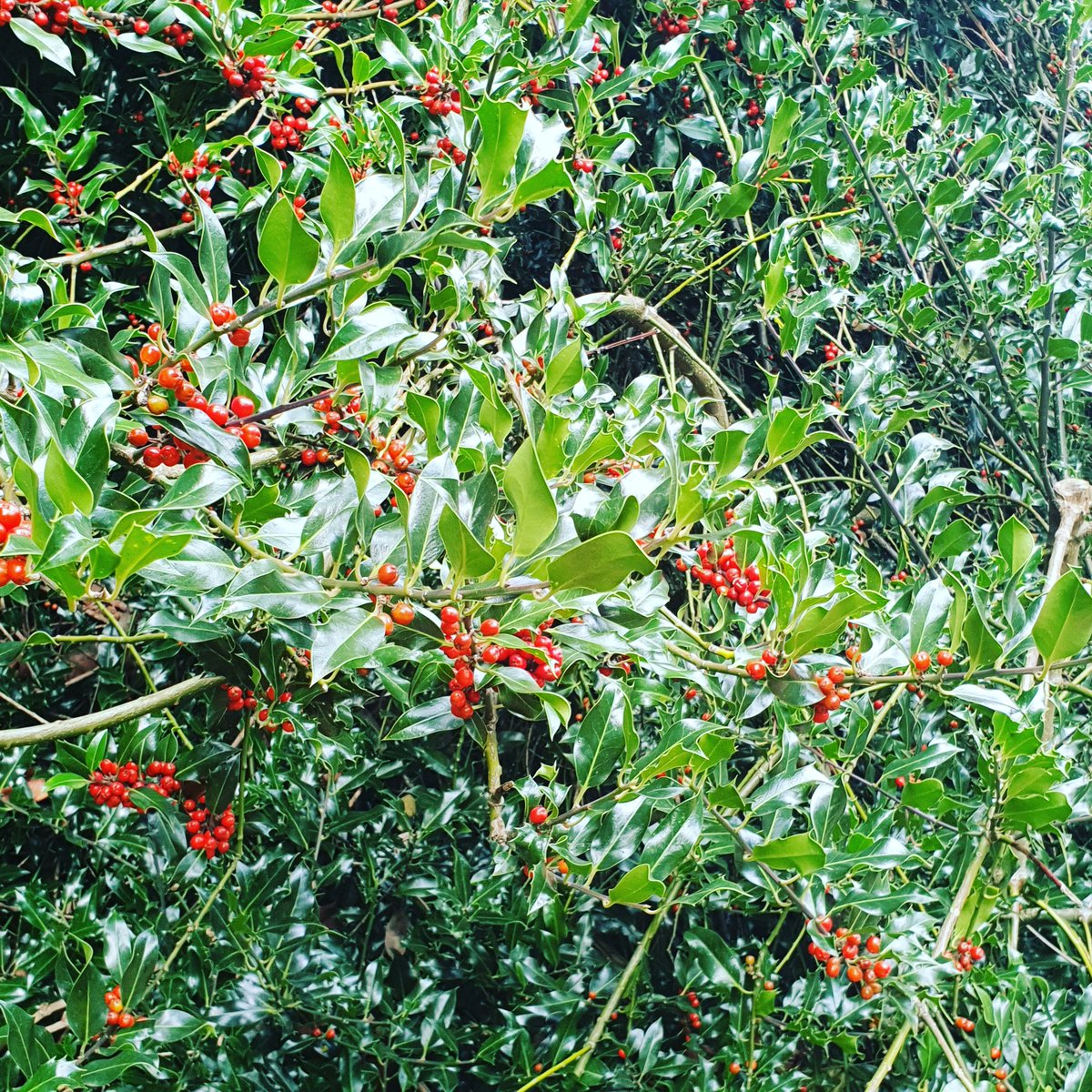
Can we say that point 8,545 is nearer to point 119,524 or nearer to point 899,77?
point 119,524

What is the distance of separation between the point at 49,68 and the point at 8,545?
1.41 m

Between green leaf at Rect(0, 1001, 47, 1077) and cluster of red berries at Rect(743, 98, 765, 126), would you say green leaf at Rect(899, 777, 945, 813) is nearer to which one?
green leaf at Rect(0, 1001, 47, 1077)

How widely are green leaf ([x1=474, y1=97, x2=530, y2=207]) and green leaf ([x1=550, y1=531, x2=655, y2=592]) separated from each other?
1.05 feet

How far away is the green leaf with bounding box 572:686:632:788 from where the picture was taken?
873 mm

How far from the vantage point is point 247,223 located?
1.58m

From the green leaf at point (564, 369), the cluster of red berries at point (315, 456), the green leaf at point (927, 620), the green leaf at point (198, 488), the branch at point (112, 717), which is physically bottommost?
the green leaf at point (927, 620)

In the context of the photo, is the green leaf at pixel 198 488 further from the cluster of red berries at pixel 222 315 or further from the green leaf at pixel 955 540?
the green leaf at pixel 955 540

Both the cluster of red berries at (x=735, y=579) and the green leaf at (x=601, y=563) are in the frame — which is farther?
the cluster of red berries at (x=735, y=579)

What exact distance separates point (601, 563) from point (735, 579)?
0.59 metres

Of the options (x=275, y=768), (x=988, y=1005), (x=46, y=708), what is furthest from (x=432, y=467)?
(x=46, y=708)

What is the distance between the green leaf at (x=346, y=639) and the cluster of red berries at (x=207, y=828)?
2.30 feet

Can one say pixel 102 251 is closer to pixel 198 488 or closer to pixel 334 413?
pixel 334 413

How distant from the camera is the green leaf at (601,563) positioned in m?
0.55

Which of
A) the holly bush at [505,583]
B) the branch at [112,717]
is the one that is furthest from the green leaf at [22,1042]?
the branch at [112,717]
